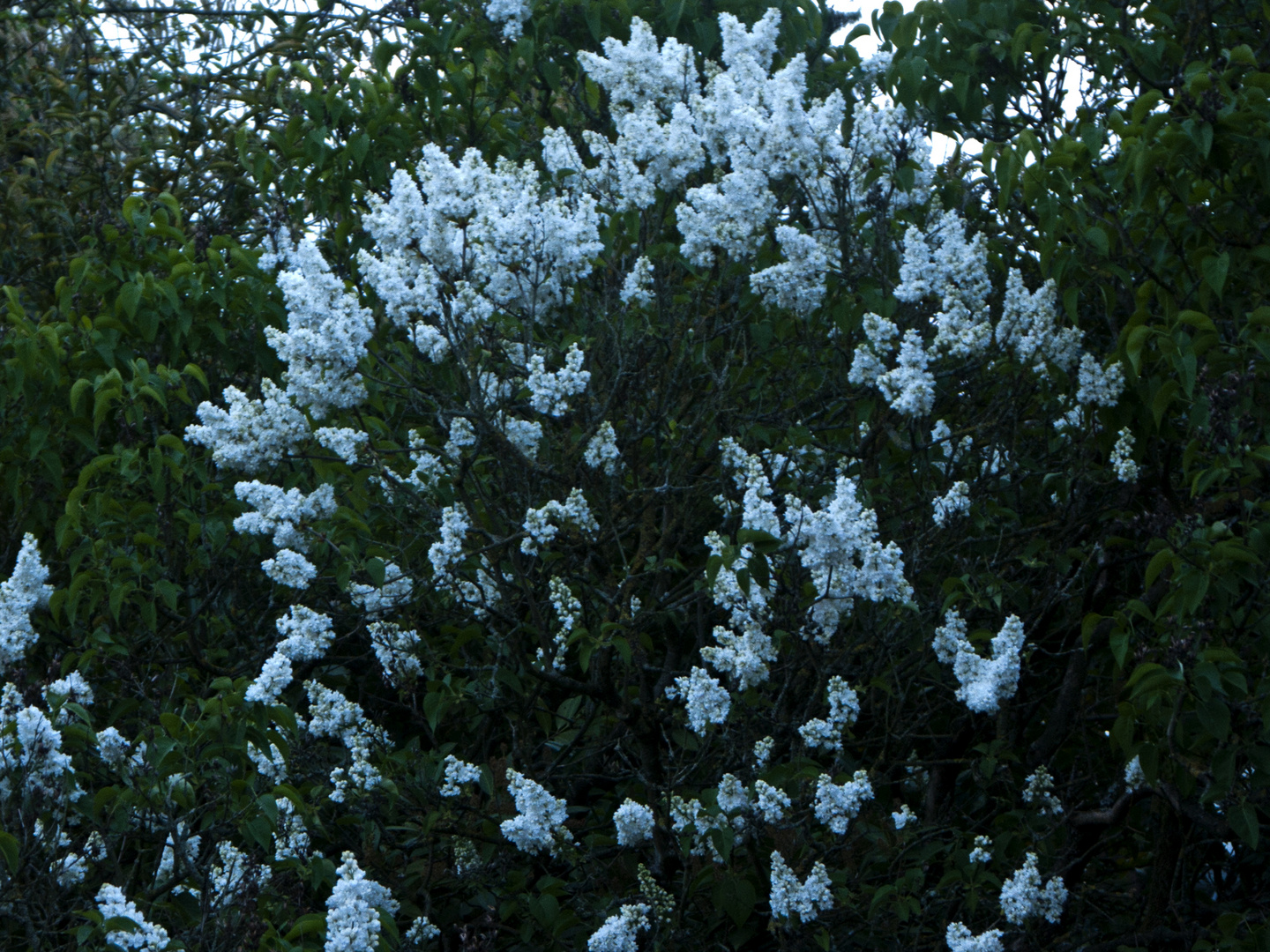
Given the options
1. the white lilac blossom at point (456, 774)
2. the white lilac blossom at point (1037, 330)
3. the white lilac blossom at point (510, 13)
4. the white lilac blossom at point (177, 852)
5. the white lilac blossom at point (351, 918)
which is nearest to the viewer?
the white lilac blossom at point (351, 918)

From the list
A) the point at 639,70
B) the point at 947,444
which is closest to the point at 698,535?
the point at 947,444

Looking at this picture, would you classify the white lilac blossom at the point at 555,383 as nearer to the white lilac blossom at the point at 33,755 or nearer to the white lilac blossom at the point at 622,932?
the white lilac blossom at the point at 622,932

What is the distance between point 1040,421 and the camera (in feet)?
15.3

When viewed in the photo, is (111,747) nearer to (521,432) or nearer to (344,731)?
(344,731)

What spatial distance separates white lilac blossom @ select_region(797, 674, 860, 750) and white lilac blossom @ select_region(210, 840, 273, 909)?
4.29 ft

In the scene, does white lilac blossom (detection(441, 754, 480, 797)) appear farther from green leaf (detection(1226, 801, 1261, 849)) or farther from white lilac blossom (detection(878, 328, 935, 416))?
green leaf (detection(1226, 801, 1261, 849))

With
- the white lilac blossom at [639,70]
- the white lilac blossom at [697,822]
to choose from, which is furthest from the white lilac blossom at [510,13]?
Answer: the white lilac blossom at [697,822]

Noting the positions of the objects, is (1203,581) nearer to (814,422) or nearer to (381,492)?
(814,422)

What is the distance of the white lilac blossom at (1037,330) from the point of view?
4059 mm

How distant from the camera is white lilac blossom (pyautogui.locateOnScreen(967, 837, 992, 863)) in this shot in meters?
3.82

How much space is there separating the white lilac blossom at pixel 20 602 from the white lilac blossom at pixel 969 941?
243 cm

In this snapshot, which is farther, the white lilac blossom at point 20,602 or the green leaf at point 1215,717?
the white lilac blossom at point 20,602

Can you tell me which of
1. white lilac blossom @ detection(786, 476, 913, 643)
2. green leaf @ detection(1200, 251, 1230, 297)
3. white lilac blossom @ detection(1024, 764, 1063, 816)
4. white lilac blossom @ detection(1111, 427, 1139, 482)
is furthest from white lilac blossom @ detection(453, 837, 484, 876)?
green leaf @ detection(1200, 251, 1230, 297)

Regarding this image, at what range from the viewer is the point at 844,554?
3.47 metres
